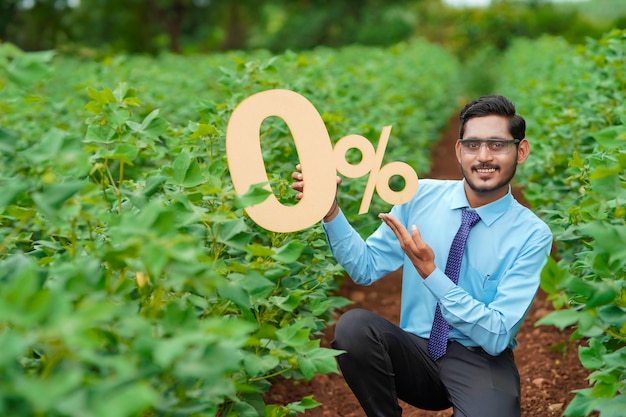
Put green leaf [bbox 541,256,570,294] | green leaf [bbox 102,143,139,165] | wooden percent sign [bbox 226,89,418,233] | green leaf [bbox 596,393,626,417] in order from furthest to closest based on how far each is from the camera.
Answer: wooden percent sign [bbox 226,89,418,233] → green leaf [bbox 102,143,139,165] → green leaf [bbox 596,393,626,417] → green leaf [bbox 541,256,570,294]

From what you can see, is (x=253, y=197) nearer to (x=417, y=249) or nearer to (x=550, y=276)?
(x=550, y=276)

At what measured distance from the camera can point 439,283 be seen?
2488mm

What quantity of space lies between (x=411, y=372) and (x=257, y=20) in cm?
3148

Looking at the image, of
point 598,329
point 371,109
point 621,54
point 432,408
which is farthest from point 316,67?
point 598,329

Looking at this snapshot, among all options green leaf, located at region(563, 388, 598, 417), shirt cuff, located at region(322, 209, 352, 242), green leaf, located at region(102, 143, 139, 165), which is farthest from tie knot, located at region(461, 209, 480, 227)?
green leaf, located at region(102, 143, 139, 165)

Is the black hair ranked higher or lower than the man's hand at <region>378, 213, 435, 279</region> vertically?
higher

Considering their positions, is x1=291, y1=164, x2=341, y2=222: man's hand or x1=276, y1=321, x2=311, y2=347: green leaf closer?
x1=276, y1=321, x2=311, y2=347: green leaf

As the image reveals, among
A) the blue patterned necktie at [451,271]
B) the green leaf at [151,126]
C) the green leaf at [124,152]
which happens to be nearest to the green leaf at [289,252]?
the green leaf at [124,152]

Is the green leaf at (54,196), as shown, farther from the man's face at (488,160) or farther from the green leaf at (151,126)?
the man's face at (488,160)

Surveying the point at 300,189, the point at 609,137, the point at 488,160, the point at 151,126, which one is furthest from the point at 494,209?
the point at 151,126

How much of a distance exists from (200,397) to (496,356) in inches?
55.2

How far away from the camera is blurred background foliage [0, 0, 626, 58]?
25.8m

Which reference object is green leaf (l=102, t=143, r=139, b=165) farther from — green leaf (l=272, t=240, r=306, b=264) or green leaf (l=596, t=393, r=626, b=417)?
green leaf (l=596, t=393, r=626, b=417)

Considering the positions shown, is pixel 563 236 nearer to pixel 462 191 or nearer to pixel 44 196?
pixel 462 191
